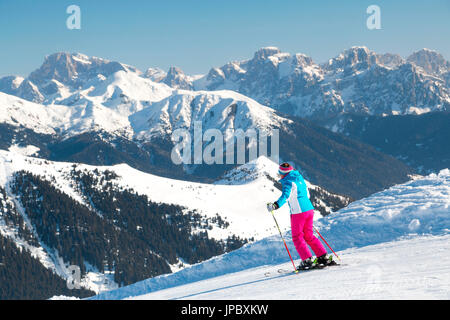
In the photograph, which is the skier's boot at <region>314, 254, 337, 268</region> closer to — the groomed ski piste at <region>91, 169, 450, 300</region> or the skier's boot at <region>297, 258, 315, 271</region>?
the skier's boot at <region>297, 258, 315, 271</region>

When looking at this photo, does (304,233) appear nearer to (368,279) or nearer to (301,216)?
(301,216)

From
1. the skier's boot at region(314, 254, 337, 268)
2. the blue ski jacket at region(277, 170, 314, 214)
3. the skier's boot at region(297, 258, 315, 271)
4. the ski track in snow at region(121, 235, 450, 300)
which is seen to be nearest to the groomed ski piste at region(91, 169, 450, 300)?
the ski track in snow at region(121, 235, 450, 300)

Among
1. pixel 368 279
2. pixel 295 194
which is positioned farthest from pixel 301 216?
pixel 368 279

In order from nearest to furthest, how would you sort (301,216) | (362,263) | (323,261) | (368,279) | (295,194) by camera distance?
1. (368,279)
2. (295,194)
3. (301,216)
4. (362,263)
5. (323,261)

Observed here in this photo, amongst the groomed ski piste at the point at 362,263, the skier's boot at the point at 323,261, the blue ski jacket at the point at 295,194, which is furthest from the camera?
the skier's boot at the point at 323,261

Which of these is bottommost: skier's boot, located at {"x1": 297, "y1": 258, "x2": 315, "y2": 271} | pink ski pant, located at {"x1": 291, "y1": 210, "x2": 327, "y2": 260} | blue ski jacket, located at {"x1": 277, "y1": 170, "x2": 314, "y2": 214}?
skier's boot, located at {"x1": 297, "y1": 258, "x2": 315, "y2": 271}

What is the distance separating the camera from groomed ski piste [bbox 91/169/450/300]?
12.1 metres

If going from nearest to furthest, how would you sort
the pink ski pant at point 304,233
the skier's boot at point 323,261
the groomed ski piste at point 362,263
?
the groomed ski piste at point 362,263
the pink ski pant at point 304,233
the skier's boot at point 323,261

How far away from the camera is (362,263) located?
52.5 feet

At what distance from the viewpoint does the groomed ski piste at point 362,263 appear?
12055 mm

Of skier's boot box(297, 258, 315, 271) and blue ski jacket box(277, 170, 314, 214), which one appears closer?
blue ski jacket box(277, 170, 314, 214)

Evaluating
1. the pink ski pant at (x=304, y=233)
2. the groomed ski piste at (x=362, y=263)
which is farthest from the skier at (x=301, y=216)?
the groomed ski piste at (x=362, y=263)

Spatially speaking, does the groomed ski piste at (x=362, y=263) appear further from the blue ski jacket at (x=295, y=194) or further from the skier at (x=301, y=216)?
the blue ski jacket at (x=295, y=194)
